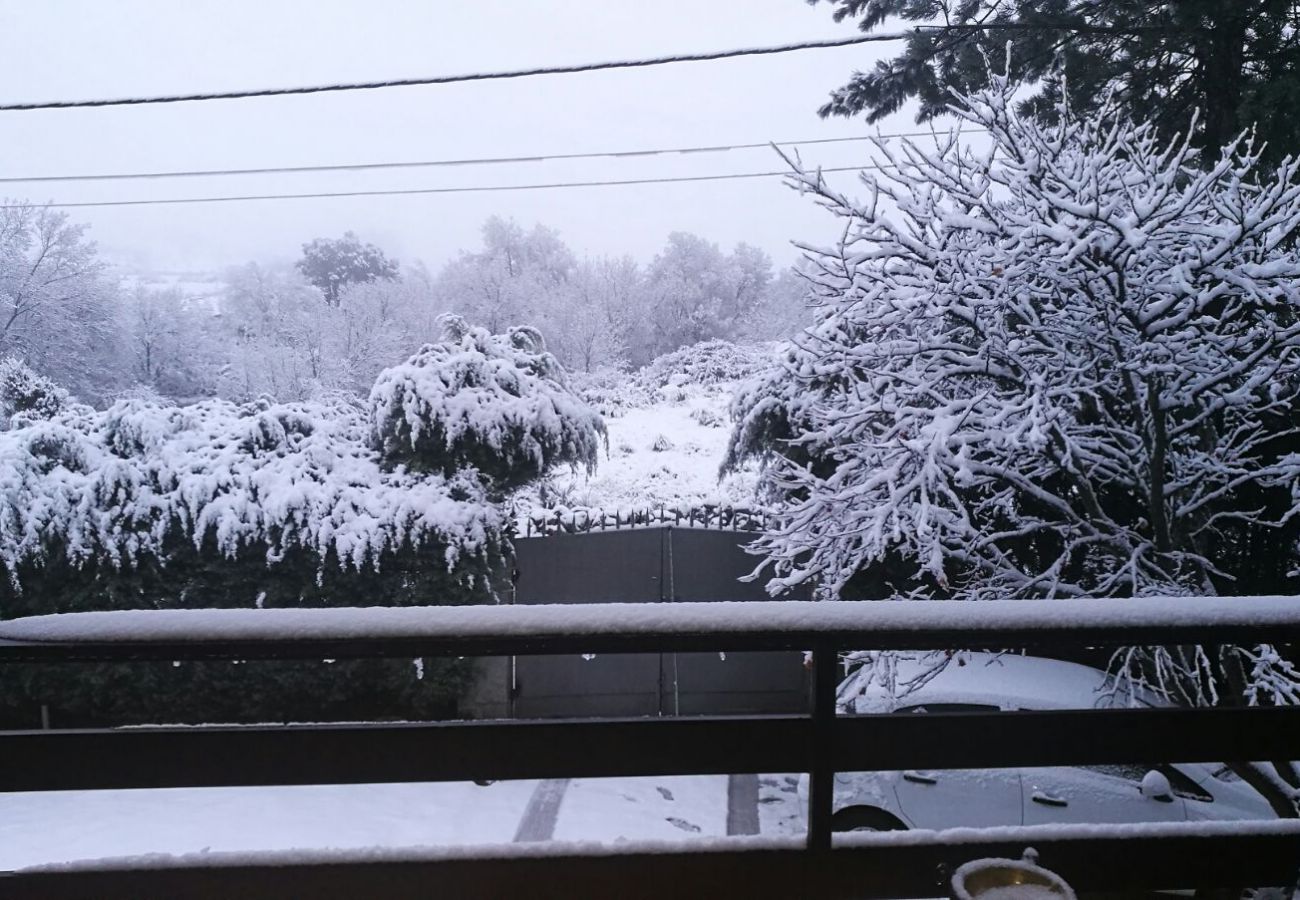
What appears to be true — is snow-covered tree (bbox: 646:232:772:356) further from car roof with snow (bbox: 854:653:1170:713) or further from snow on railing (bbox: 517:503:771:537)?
car roof with snow (bbox: 854:653:1170:713)

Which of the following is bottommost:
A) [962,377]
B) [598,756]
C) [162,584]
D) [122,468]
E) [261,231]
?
[162,584]

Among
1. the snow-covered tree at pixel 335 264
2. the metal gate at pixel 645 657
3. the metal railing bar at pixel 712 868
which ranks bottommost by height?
the metal gate at pixel 645 657

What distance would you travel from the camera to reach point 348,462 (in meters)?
6.72

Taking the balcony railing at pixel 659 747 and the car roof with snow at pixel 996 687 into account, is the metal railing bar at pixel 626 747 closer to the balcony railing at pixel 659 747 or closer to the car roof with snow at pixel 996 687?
A: the balcony railing at pixel 659 747

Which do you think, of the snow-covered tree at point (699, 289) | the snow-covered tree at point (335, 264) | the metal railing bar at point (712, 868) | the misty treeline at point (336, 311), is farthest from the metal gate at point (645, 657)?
the snow-covered tree at point (335, 264)

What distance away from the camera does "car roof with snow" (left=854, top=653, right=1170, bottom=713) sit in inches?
175

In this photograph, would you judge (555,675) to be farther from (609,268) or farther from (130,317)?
(609,268)

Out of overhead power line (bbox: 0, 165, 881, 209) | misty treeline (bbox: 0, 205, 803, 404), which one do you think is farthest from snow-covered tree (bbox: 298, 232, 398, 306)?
overhead power line (bbox: 0, 165, 881, 209)

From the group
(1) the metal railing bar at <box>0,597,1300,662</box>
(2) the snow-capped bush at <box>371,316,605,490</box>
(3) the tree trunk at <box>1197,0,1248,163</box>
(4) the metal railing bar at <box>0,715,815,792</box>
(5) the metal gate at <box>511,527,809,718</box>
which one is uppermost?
(3) the tree trunk at <box>1197,0,1248,163</box>

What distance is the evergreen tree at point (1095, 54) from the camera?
665cm

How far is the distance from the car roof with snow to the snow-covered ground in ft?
3.94

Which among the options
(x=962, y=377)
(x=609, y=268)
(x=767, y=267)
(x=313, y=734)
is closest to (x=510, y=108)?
(x=609, y=268)

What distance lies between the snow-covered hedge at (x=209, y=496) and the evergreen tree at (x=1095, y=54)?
536 cm

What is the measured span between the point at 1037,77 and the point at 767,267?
100 ft
